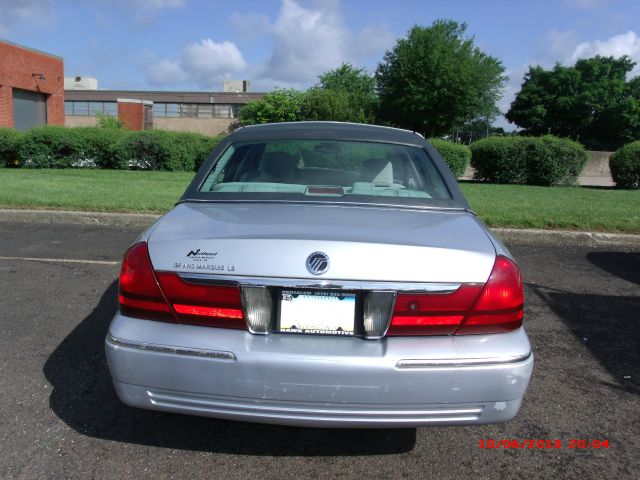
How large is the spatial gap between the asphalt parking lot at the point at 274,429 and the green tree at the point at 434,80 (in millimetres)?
39931

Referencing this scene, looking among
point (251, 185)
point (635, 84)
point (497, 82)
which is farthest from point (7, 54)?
point (635, 84)

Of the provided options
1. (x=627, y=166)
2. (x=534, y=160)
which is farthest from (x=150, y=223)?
(x=627, y=166)

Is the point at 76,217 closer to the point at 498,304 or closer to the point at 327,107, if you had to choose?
the point at 498,304

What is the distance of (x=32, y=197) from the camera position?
9.76 metres

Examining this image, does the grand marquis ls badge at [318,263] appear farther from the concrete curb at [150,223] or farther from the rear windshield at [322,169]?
the concrete curb at [150,223]

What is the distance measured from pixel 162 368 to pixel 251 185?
146 centimetres

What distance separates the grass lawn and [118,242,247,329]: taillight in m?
6.91

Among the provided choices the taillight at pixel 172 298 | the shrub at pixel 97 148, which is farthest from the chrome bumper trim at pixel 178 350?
Answer: the shrub at pixel 97 148

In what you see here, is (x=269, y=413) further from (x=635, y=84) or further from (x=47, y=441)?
(x=635, y=84)

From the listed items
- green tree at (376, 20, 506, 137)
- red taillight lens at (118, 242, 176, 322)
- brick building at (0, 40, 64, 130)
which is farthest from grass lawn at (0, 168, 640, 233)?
green tree at (376, 20, 506, 137)

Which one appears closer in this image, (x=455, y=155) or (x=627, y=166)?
(x=627, y=166)
